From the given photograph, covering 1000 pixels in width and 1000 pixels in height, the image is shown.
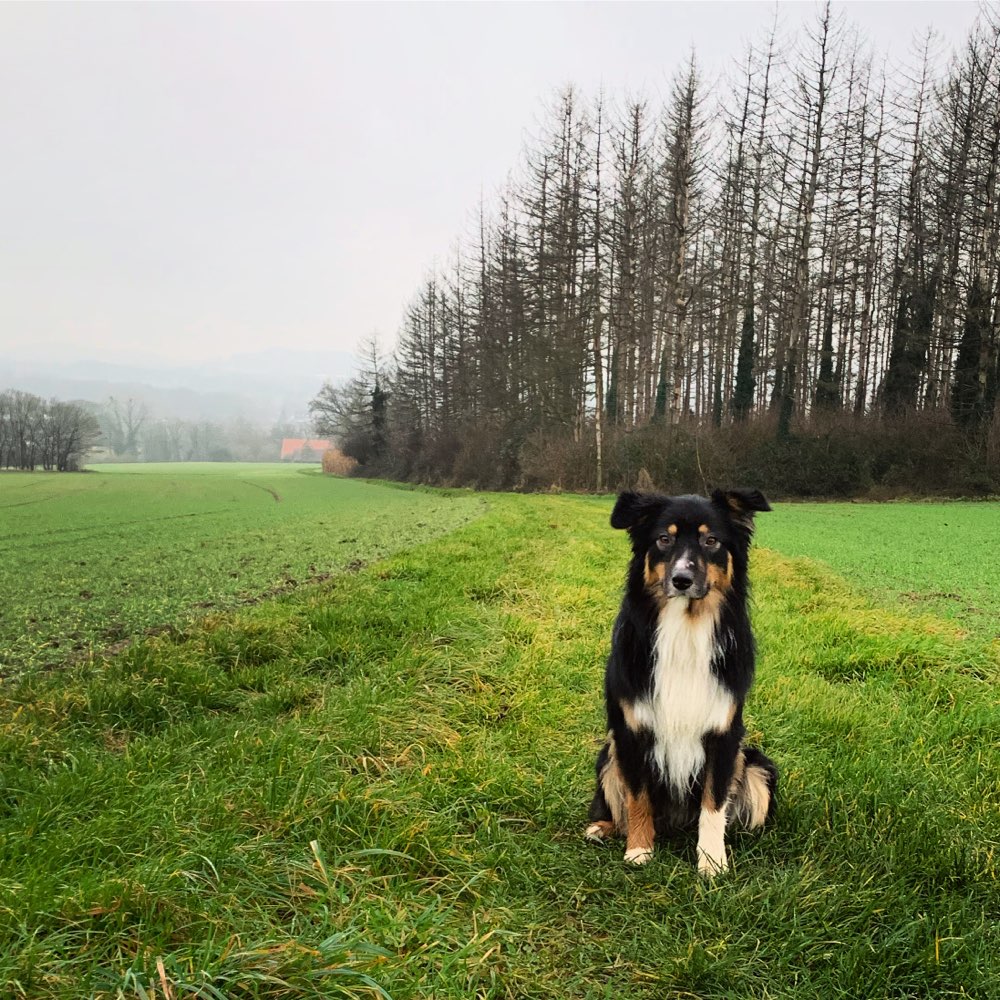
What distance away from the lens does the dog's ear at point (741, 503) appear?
2.90 metres

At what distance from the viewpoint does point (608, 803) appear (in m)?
2.97

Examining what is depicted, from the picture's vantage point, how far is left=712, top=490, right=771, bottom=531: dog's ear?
2898 mm

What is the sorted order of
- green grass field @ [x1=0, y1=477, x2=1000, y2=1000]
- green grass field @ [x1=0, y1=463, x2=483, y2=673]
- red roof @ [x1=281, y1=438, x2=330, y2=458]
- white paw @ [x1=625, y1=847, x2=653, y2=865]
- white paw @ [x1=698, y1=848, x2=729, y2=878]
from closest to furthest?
green grass field @ [x1=0, y1=477, x2=1000, y2=1000] → white paw @ [x1=698, y1=848, x2=729, y2=878] → white paw @ [x1=625, y1=847, x2=653, y2=865] → green grass field @ [x1=0, y1=463, x2=483, y2=673] → red roof @ [x1=281, y1=438, x2=330, y2=458]

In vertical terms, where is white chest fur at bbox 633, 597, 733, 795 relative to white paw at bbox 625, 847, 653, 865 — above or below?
above

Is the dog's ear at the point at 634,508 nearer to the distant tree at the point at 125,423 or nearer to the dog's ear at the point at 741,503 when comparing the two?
the dog's ear at the point at 741,503

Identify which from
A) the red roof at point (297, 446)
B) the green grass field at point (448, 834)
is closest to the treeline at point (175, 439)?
the red roof at point (297, 446)

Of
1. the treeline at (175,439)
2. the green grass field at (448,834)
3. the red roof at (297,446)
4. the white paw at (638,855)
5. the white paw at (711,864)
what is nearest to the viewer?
the green grass field at (448,834)

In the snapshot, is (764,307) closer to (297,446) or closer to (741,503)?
(741,503)

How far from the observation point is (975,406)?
Answer: 22406mm

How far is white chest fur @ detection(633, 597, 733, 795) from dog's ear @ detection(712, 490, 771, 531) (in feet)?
1.73

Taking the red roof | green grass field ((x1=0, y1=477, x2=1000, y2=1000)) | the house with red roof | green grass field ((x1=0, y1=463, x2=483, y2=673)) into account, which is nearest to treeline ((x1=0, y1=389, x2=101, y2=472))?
green grass field ((x1=0, y1=463, x2=483, y2=673))

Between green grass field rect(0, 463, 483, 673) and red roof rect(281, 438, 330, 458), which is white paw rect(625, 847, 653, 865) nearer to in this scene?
green grass field rect(0, 463, 483, 673)

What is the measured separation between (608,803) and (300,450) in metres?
144

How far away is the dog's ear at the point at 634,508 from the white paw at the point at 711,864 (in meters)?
1.46
